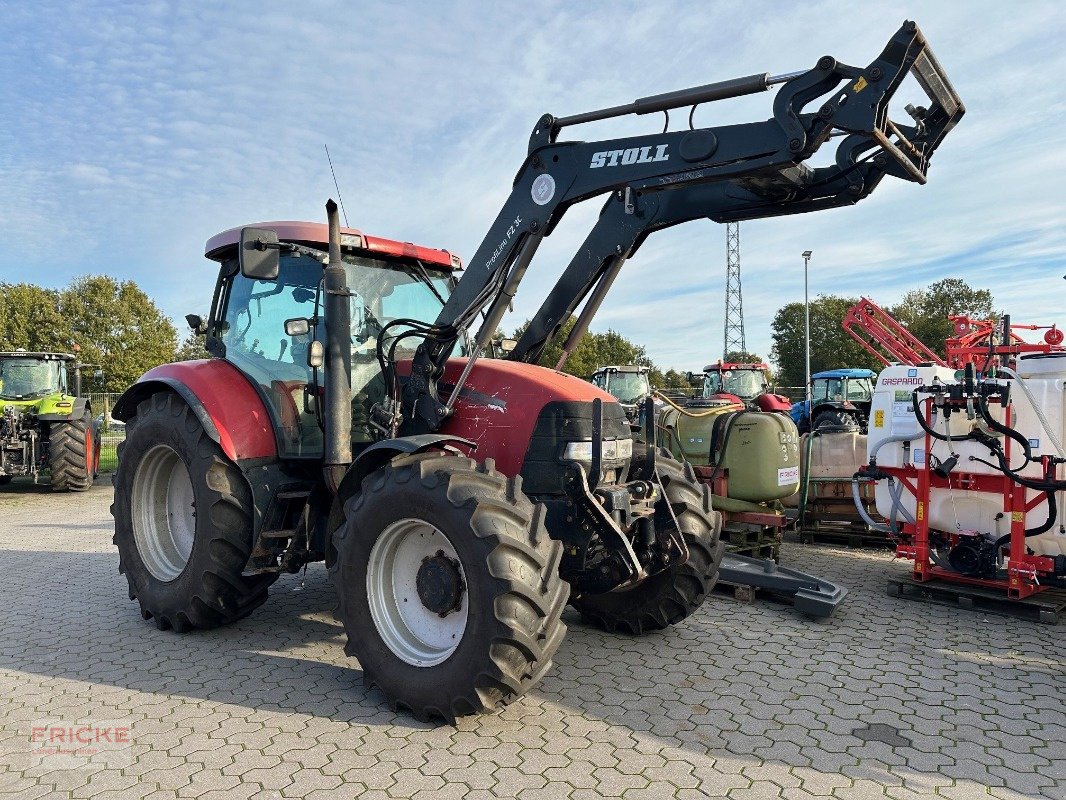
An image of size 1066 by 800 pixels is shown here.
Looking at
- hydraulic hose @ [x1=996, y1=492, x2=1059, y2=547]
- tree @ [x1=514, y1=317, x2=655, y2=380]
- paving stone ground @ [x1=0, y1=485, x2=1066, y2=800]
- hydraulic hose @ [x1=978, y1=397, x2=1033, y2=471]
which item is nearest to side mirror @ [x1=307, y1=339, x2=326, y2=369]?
paving stone ground @ [x1=0, y1=485, x2=1066, y2=800]

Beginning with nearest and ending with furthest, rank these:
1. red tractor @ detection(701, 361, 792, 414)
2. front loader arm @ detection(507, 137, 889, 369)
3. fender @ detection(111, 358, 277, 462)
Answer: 1. front loader arm @ detection(507, 137, 889, 369)
2. fender @ detection(111, 358, 277, 462)
3. red tractor @ detection(701, 361, 792, 414)

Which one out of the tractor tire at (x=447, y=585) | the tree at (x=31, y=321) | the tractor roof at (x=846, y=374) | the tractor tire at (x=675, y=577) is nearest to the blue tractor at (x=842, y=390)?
the tractor roof at (x=846, y=374)

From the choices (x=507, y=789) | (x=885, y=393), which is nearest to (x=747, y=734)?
(x=507, y=789)

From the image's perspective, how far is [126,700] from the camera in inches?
149

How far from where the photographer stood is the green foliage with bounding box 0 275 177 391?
35.0 metres

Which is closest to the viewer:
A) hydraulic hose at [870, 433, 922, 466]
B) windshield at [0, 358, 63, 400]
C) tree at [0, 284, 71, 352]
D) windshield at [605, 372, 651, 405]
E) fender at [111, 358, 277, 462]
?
fender at [111, 358, 277, 462]

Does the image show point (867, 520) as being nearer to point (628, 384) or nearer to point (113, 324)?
point (628, 384)

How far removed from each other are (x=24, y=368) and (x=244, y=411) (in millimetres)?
10988

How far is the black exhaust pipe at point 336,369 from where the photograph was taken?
4215 mm

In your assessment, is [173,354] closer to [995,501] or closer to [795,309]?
[995,501]

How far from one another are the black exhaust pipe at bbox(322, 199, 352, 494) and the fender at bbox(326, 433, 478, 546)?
195 millimetres

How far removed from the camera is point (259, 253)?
4.23 meters

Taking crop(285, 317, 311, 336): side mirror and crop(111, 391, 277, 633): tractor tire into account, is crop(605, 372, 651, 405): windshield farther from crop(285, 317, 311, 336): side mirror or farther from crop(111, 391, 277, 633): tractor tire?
crop(285, 317, 311, 336): side mirror

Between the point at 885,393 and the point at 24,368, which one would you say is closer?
the point at 885,393
